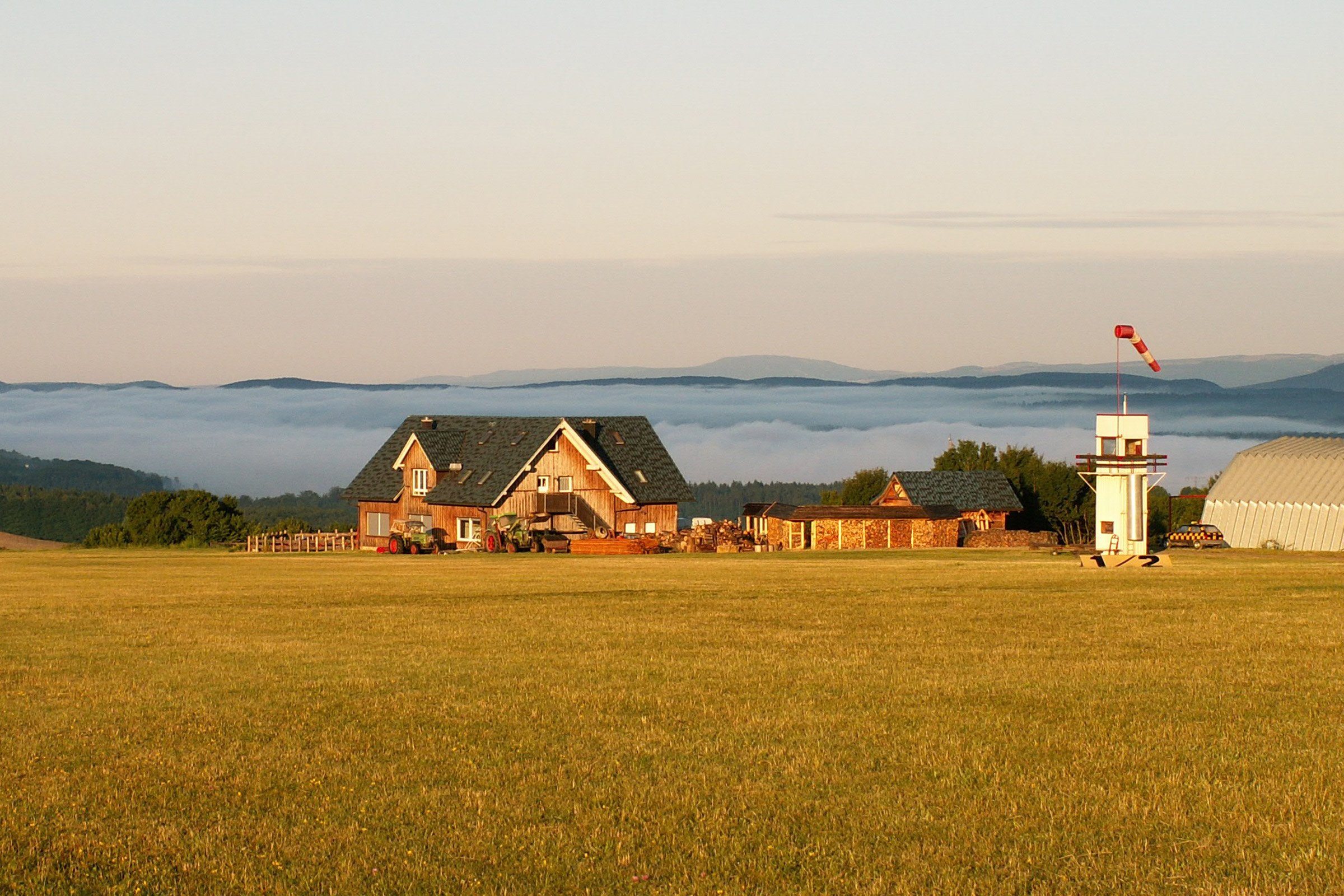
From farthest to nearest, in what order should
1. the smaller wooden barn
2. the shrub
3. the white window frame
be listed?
1. the shrub
2. the white window frame
3. the smaller wooden barn

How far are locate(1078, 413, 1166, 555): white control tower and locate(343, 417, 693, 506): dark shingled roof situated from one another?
39767 millimetres

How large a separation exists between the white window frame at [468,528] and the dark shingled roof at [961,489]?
26219 millimetres

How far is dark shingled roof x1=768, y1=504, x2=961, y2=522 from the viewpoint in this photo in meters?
83.2

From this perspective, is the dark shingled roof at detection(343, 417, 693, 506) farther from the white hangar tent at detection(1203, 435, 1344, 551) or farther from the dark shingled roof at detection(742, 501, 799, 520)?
the white hangar tent at detection(1203, 435, 1344, 551)

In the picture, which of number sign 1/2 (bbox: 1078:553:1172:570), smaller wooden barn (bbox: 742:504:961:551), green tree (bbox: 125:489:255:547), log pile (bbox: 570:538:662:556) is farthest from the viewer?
green tree (bbox: 125:489:255:547)

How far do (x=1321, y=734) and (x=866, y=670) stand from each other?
21.6ft

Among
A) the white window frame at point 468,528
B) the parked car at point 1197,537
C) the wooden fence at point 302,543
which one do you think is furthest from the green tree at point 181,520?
the parked car at point 1197,537

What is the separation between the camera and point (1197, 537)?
78.0 meters

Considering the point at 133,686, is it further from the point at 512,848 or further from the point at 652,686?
the point at 512,848

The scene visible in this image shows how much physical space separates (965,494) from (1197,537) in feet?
65.4

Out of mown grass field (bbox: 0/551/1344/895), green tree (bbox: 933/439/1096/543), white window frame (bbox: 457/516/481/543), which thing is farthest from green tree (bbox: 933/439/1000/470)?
mown grass field (bbox: 0/551/1344/895)

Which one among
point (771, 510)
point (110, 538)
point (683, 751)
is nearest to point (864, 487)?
point (771, 510)

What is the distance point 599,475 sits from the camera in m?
90.8

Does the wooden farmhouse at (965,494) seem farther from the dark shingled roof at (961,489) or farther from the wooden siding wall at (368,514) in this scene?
the wooden siding wall at (368,514)
